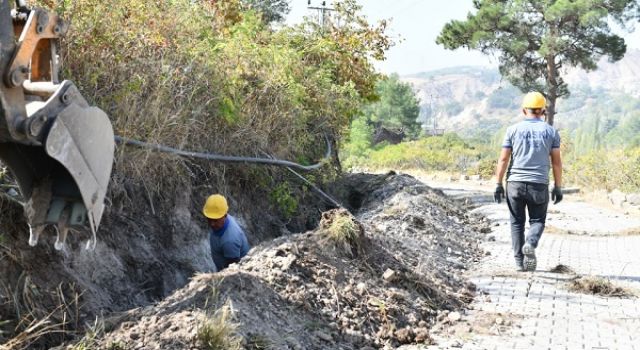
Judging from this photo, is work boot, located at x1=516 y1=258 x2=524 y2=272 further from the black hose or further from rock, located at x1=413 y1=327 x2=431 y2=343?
the black hose

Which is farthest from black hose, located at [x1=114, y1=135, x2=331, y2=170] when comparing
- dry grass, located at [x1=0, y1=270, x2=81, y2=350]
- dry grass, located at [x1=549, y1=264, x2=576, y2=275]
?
dry grass, located at [x1=549, y1=264, x2=576, y2=275]

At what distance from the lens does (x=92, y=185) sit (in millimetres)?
3701

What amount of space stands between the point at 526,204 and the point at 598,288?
1278mm

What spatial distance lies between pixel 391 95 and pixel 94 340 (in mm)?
93675

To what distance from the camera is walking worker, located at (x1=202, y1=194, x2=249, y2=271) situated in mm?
7398

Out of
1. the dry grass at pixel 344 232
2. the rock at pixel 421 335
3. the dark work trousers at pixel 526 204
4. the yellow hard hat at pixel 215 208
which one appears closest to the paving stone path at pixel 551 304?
the rock at pixel 421 335

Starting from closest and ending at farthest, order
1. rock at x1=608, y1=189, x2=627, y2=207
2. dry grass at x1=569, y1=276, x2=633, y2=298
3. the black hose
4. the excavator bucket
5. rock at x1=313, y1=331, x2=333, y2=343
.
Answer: the excavator bucket < rock at x1=313, y1=331, x2=333, y2=343 < the black hose < dry grass at x1=569, y1=276, x2=633, y2=298 < rock at x1=608, y1=189, x2=627, y2=207

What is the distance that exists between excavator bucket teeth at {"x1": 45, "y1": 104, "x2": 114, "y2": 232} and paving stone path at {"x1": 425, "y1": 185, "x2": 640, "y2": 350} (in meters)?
3.12

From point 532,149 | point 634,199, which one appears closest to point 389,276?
point 532,149

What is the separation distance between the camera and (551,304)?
723 cm

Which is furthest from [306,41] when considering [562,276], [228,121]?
[562,276]

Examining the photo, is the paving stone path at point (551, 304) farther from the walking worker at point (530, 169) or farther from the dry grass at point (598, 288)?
the walking worker at point (530, 169)

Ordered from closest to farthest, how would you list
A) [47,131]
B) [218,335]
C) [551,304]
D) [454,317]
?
[47,131] < [218,335] < [454,317] < [551,304]

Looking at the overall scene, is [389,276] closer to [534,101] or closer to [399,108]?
[534,101]
